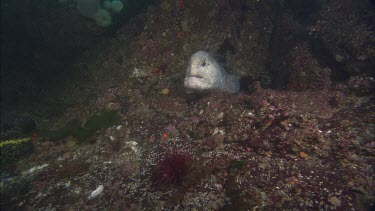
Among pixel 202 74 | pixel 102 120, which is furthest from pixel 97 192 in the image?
pixel 202 74

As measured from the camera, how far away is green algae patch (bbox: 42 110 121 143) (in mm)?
5156

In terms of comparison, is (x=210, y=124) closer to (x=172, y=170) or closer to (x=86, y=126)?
(x=172, y=170)

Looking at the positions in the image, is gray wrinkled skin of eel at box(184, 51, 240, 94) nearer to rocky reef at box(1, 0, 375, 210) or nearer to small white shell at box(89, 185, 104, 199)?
rocky reef at box(1, 0, 375, 210)

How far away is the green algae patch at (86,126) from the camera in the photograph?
5156mm

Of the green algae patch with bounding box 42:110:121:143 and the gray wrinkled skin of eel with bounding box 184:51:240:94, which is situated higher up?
the gray wrinkled skin of eel with bounding box 184:51:240:94

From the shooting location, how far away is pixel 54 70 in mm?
7344

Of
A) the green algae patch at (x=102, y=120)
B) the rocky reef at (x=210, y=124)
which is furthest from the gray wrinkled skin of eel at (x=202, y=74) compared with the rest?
the green algae patch at (x=102, y=120)

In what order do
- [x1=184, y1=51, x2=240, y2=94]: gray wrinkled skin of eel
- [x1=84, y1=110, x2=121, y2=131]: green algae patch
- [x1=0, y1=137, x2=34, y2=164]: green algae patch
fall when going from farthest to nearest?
[x1=184, y1=51, x2=240, y2=94]: gray wrinkled skin of eel
[x1=84, y1=110, x2=121, y2=131]: green algae patch
[x1=0, y1=137, x2=34, y2=164]: green algae patch

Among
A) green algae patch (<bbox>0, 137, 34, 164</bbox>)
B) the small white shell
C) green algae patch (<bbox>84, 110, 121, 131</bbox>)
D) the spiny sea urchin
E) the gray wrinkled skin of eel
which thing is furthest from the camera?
the gray wrinkled skin of eel

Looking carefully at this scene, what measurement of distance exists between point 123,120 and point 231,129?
2.64m

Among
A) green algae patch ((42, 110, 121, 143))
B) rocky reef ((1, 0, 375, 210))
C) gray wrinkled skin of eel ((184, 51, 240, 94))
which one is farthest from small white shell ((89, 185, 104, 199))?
gray wrinkled skin of eel ((184, 51, 240, 94))

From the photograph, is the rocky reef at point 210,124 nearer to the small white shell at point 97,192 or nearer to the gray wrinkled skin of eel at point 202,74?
the small white shell at point 97,192

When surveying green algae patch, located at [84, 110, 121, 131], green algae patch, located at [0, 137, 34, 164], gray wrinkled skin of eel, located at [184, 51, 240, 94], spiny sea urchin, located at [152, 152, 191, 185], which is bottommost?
green algae patch, located at [0, 137, 34, 164]

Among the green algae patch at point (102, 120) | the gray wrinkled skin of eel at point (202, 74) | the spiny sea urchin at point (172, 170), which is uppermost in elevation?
the gray wrinkled skin of eel at point (202, 74)
